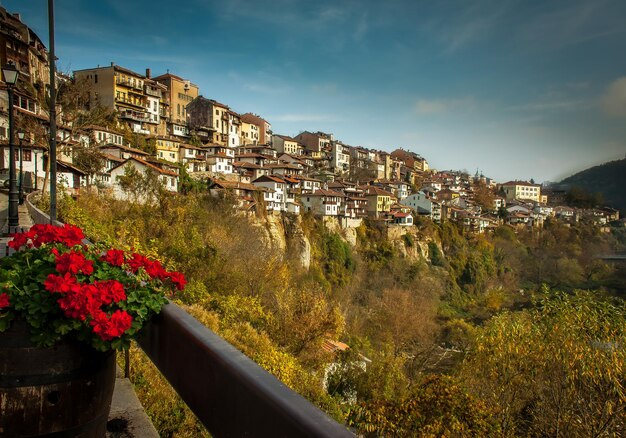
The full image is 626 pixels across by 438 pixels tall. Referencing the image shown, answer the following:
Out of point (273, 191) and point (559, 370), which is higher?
point (273, 191)

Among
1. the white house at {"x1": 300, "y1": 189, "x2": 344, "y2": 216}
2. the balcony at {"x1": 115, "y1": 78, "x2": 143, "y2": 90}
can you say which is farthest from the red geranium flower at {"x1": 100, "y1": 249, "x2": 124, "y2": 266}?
the balcony at {"x1": 115, "y1": 78, "x2": 143, "y2": 90}

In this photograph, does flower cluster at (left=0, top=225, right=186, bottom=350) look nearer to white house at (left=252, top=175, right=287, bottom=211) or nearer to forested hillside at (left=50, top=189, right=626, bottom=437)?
forested hillside at (left=50, top=189, right=626, bottom=437)

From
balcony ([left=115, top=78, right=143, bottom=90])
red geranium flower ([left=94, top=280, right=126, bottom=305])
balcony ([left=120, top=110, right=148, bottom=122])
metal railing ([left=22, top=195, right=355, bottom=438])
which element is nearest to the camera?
metal railing ([left=22, top=195, right=355, bottom=438])

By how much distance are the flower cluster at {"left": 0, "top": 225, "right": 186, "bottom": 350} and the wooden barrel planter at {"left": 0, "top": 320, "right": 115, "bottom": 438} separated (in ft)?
0.30

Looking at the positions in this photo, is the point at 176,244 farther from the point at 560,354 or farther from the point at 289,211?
the point at 289,211

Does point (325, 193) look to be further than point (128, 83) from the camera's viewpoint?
Yes

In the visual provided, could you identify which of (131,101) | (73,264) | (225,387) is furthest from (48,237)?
(131,101)

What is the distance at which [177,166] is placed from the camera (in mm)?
48812

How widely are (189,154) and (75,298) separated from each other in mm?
58645

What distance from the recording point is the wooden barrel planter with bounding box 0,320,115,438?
192 centimetres

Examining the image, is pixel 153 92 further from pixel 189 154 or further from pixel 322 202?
pixel 322 202

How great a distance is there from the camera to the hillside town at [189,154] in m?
30.3

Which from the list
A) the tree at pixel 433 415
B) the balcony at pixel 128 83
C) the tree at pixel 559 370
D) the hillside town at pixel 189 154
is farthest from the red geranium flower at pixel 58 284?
the balcony at pixel 128 83

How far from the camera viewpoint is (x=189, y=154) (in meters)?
57.6
